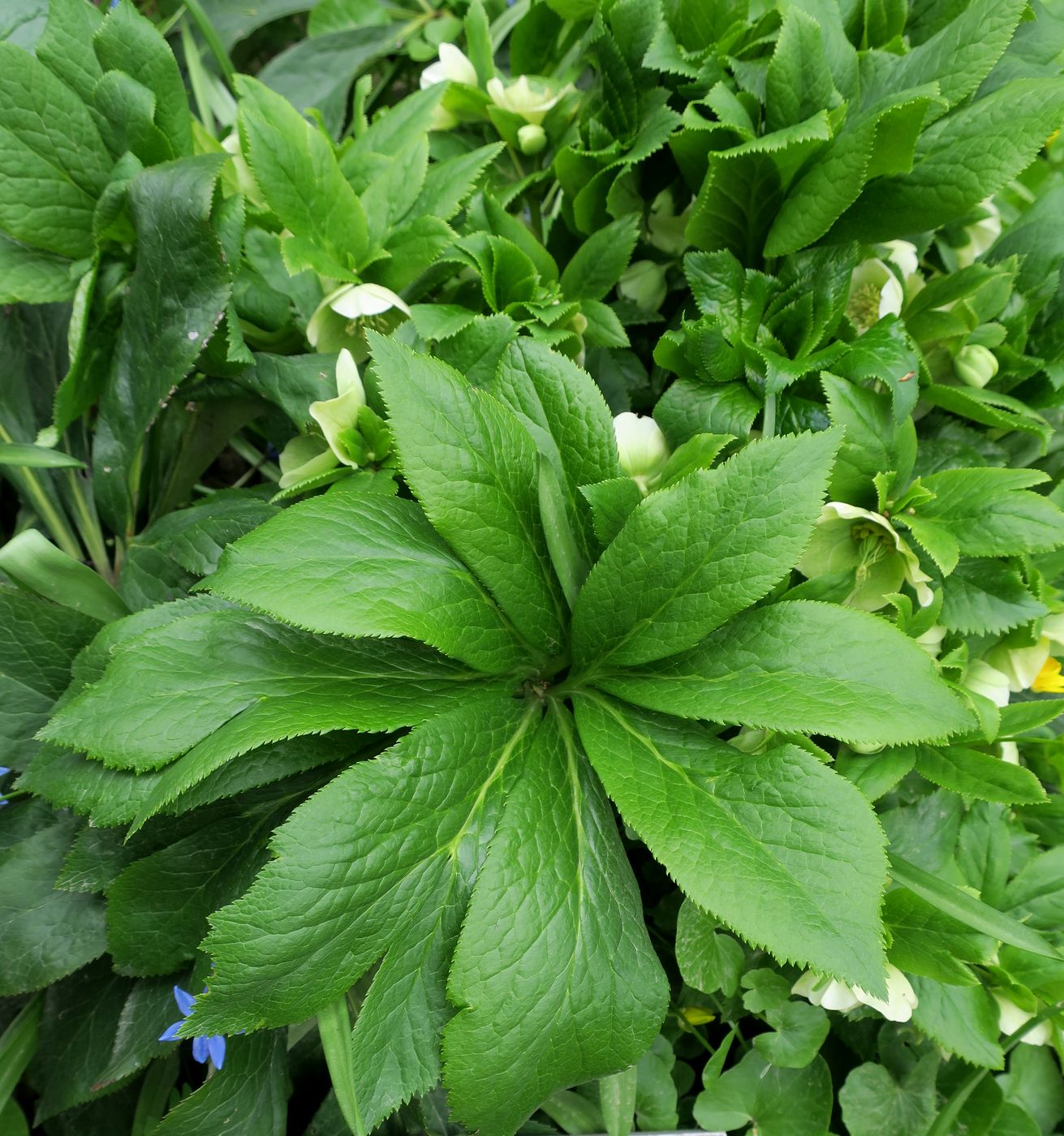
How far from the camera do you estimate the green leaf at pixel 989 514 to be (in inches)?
29.7

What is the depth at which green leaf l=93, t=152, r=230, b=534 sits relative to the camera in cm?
78

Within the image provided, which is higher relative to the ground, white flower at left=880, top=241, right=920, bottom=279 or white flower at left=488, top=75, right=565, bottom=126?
white flower at left=488, top=75, right=565, bottom=126

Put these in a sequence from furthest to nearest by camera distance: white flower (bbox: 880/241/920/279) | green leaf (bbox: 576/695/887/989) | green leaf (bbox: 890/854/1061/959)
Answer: white flower (bbox: 880/241/920/279), green leaf (bbox: 890/854/1061/959), green leaf (bbox: 576/695/887/989)

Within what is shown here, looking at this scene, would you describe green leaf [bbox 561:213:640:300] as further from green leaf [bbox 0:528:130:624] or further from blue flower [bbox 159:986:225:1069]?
blue flower [bbox 159:986:225:1069]

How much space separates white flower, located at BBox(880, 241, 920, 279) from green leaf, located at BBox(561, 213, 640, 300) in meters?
0.27

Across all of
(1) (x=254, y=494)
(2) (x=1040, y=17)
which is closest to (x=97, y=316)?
(1) (x=254, y=494)

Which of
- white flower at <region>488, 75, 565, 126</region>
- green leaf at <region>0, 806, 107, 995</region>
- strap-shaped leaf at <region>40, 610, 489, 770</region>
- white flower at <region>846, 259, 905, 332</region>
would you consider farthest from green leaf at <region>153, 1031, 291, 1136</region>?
white flower at <region>488, 75, 565, 126</region>

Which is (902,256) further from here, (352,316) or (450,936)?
(450,936)

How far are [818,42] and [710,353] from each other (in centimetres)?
30

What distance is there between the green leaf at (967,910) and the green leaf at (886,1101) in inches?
10.0

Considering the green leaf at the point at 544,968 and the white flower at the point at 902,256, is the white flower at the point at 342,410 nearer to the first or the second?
the green leaf at the point at 544,968

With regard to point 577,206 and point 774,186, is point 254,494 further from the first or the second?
point 774,186

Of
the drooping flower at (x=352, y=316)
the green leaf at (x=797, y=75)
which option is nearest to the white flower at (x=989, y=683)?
the green leaf at (x=797, y=75)

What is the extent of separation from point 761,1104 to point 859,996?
0.22 m
